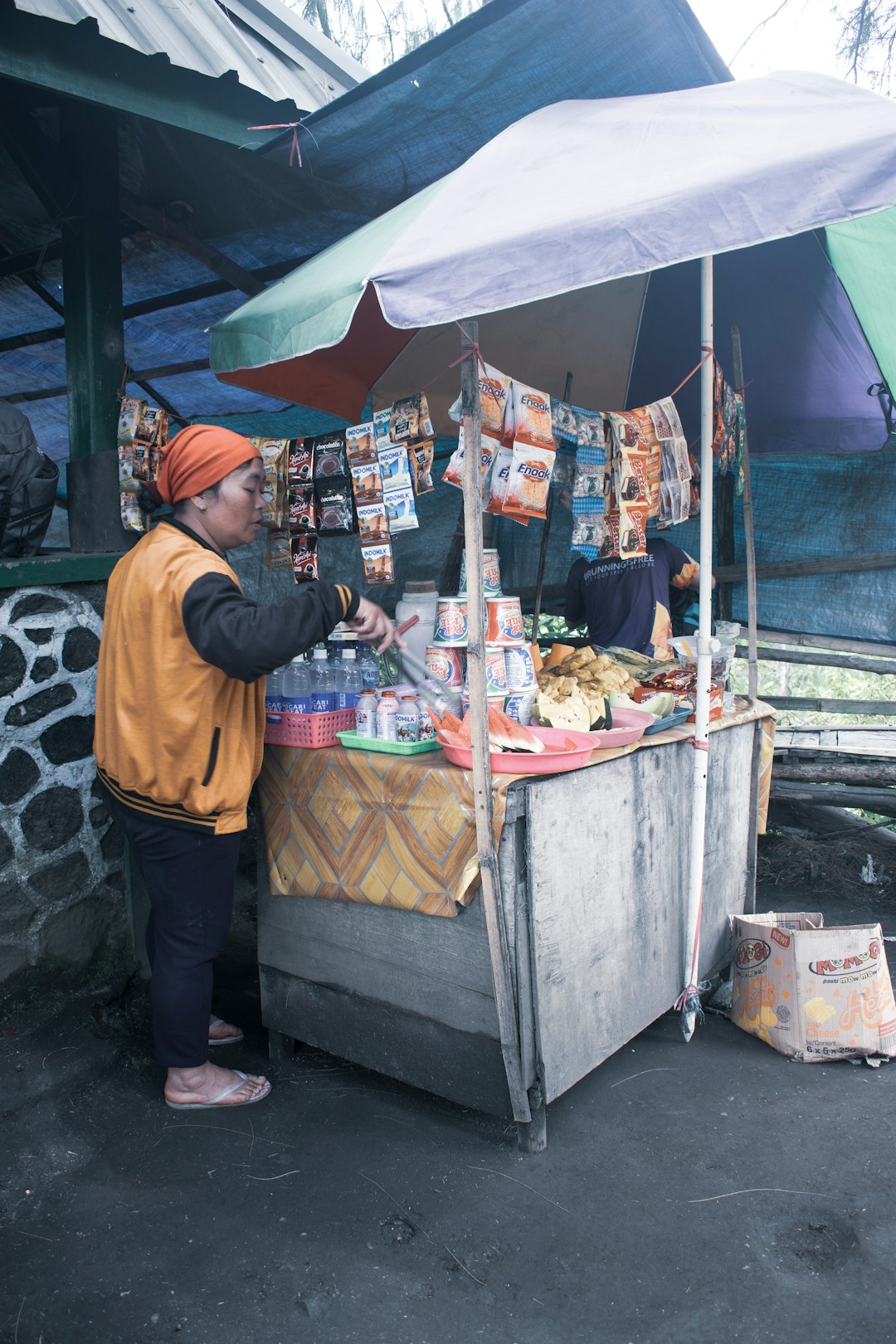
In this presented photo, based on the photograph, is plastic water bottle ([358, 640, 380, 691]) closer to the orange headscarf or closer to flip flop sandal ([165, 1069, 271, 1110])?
the orange headscarf

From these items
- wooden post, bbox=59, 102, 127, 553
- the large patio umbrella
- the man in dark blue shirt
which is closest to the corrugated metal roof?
wooden post, bbox=59, 102, 127, 553

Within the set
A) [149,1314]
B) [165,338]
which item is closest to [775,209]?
[149,1314]

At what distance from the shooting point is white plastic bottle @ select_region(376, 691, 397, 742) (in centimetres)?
270

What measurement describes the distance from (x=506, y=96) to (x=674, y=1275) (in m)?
3.55

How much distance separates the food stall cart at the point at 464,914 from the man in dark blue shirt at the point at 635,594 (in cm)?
155

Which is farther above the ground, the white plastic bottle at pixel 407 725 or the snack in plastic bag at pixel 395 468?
the snack in plastic bag at pixel 395 468

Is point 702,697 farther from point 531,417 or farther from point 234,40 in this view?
point 234,40

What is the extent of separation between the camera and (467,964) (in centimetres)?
254

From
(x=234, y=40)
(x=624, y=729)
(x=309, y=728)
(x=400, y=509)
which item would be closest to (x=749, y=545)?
(x=624, y=729)

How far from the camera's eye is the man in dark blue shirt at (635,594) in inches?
186

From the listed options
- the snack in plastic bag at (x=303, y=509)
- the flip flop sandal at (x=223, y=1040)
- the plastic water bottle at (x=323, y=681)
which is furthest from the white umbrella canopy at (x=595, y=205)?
the flip flop sandal at (x=223, y=1040)

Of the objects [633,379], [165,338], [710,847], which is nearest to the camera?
[710,847]

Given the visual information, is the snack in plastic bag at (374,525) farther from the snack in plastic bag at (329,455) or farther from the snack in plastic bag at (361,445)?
the snack in plastic bag at (329,455)

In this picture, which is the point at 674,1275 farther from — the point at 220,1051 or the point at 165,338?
the point at 165,338
